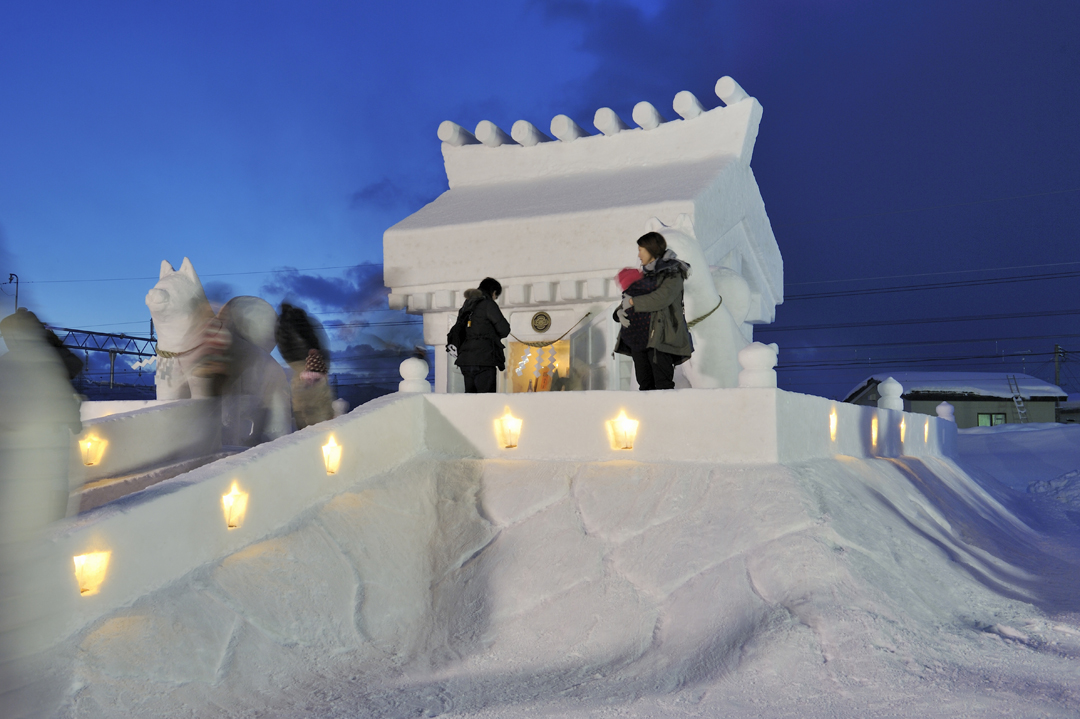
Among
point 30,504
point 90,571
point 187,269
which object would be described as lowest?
point 90,571

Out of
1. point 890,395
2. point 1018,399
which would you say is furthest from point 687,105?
point 1018,399

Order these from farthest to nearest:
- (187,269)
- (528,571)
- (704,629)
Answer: (187,269), (528,571), (704,629)

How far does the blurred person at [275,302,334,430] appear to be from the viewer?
7633 mm

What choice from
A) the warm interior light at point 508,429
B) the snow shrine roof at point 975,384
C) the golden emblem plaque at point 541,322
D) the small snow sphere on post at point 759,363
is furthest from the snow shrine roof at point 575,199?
the snow shrine roof at point 975,384

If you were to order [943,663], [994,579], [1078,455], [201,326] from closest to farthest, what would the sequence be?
[943,663]
[994,579]
[201,326]
[1078,455]

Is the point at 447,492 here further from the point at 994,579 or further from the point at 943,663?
the point at 994,579

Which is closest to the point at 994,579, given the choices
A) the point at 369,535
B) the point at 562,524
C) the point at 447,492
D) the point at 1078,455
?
the point at 562,524

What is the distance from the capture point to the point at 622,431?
5.91m

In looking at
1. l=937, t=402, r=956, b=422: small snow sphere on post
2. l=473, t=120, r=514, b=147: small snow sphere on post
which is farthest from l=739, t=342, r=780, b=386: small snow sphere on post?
l=937, t=402, r=956, b=422: small snow sphere on post

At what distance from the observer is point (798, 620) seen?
4141mm

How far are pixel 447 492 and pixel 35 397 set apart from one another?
3033mm

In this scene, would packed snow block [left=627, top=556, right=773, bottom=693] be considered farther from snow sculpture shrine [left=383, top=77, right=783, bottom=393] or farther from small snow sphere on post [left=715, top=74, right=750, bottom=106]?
small snow sphere on post [left=715, top=74, right=750, bottom=106]

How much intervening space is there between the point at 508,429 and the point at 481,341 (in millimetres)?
1132

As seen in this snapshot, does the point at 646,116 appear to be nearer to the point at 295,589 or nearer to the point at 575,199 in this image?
the point at 575,199
